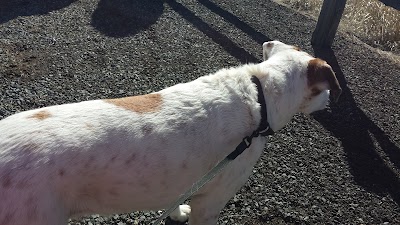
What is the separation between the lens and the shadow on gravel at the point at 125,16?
7.80 m

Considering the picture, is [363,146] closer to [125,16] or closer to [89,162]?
[89,162]

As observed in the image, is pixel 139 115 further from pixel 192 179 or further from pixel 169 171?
pixel 192 179

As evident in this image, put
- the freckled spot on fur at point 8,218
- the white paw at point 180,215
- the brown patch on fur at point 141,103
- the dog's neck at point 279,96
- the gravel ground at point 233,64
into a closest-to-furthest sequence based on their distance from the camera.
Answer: the freckled spot on fur at point 8,218, the brown patch on fur at point 141,103, the dog's neck at point 279,96, the white paw at point 180,215, the gravel ground at point 233,64

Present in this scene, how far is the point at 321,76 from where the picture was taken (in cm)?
349

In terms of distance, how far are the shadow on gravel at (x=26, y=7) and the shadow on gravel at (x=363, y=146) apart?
18.7ft

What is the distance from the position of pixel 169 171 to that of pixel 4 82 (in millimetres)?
3772

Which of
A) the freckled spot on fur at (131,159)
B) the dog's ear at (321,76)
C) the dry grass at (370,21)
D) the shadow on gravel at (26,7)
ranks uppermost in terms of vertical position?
the dog's ear at (321,76)

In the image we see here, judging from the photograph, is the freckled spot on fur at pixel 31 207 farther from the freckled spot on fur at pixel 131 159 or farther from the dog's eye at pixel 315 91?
the dog's eye at pixel 315 91

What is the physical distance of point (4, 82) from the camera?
18.5ft

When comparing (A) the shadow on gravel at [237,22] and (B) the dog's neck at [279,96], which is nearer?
(B) the dog's neck at [279,96]

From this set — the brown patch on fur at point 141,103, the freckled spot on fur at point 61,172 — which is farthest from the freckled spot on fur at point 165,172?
the freckled spot on fur at point 61,172

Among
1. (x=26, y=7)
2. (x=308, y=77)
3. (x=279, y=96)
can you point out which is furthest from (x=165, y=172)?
(x=26, y=7)

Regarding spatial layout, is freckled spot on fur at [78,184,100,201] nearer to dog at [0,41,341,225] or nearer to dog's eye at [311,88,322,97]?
dog at [0,41,341,225]

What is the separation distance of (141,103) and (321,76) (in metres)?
1.58
